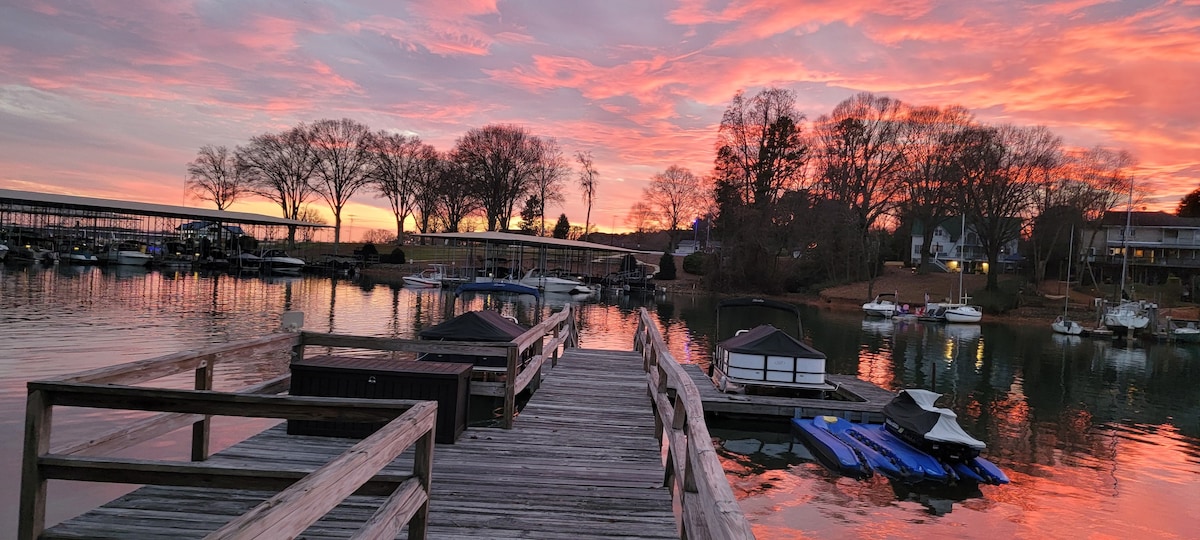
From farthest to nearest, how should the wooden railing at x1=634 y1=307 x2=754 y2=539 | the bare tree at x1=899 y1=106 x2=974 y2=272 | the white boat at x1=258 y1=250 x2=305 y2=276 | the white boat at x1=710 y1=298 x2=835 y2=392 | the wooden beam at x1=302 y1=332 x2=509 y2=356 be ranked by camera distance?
the white boat at x1=258 y1=250 x2=305 y2=276 → the bare tree at x1=899 y1=106 x2=974 y2=272 → the white boat at x1=710 y1=298 x2=835 y2=392 → the wooden beam at x1=302 y1=332 x2=509 y2=356 → the wooden railing at x1=634 y1=307 x2=754 y2=539

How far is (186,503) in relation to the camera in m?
5.16

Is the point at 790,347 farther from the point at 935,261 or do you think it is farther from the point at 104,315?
the point at 935,261

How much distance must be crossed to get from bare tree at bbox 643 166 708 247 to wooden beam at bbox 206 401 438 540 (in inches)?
3575

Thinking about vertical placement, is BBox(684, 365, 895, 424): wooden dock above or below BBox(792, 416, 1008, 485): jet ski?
above

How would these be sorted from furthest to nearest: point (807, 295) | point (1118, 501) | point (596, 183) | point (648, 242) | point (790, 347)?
Result: point (648, 242) → point (596, 183) → point (807, 295) → point (790, 347) → point (1118, 501)

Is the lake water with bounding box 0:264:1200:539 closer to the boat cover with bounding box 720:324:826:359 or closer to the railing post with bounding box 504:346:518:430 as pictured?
the boat cover with bounding box 720:324:826:359

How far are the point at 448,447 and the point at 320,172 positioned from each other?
79.0 m

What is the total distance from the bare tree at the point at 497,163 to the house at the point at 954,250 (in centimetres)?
4505

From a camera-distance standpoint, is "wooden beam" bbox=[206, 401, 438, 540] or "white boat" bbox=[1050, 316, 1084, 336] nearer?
"wooden beam" bbox=[206, 401, 438, 540]

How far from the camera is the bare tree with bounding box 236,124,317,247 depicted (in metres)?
76.2

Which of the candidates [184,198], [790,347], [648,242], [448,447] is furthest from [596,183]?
[448,447]

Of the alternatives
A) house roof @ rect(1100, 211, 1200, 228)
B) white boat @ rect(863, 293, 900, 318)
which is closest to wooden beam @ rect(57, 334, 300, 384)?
white boat @ rect(863, 293, 900, 318)

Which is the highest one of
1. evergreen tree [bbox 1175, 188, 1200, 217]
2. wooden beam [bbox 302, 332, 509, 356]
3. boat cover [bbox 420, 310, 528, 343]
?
evergreen tree [bbox 1175, 188, 1200, 217]

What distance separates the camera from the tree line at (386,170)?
251 ft
